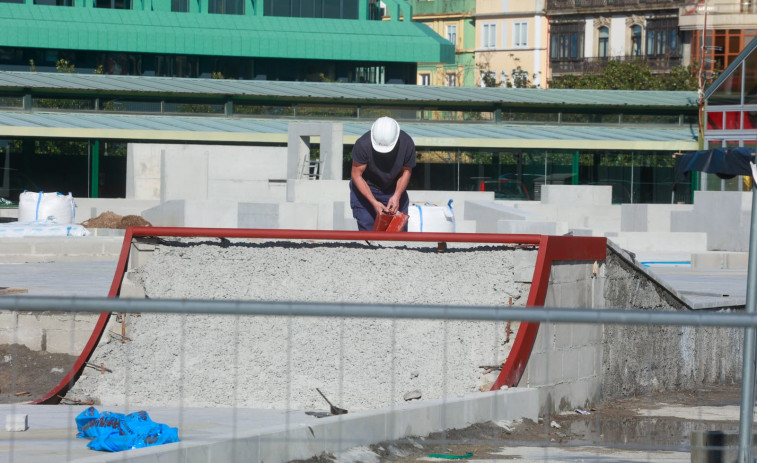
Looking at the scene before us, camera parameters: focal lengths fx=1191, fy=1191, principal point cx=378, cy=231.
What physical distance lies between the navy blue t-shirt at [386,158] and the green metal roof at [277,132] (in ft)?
95.5

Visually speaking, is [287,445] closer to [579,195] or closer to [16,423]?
[16,423]

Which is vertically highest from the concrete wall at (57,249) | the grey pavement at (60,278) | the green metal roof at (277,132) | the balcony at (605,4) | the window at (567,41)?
the balcony at (605,4)

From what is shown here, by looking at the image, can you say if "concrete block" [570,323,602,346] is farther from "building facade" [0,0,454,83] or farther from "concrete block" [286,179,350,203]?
"building facade" [0,0,454,83]

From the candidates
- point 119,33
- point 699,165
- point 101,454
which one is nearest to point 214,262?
point 101,454

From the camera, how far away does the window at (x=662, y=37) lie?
80.9 m

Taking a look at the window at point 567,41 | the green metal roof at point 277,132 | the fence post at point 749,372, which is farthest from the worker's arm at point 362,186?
the window at point 567,41

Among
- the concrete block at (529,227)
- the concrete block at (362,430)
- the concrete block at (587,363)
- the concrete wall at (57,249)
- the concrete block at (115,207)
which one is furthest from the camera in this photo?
the concrete block at (115,207)

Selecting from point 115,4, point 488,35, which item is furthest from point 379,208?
point 488,35

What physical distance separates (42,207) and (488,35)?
74113 millimetres

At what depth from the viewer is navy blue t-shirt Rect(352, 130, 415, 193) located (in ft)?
37.0

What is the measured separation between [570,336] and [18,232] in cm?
1363

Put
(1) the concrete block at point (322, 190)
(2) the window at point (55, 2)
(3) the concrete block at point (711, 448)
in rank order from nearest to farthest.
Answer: (3) the concrete block at point (711, 448), (1) the concrete block at point (322, 190), (2) the window at point (55, 2)

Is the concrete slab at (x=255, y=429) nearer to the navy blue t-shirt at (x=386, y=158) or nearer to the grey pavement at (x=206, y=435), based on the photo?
the grey pavement at (x=206, y=435)

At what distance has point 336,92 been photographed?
48312mm
